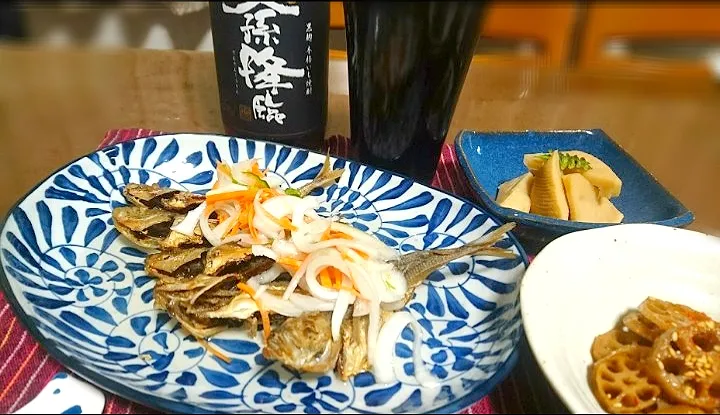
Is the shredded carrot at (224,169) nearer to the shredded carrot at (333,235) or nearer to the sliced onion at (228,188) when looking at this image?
the sliced onion at (228,188)

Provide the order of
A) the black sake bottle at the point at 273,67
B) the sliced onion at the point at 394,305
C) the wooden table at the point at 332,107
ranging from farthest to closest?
1. the wooden table at the point at 332,107
2. the black sake bottle at the point at 273,67
3. the sliced onion at the point at 394,305

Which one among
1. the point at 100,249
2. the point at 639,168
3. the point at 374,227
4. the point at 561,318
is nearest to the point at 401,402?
the point at 561,318

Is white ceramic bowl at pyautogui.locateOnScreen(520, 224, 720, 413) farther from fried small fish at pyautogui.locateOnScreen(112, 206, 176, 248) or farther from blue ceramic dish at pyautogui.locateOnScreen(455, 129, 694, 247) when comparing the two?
fried small fish at pyautogui.locateOnScreen(112, 206, 176, 248)

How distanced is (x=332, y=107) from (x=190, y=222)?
18.8 inches

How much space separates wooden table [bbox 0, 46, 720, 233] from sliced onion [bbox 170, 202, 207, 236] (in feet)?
1.18

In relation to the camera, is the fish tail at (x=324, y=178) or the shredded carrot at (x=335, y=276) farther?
the fish tail at (x=324, y=178)

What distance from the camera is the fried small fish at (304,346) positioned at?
58cm

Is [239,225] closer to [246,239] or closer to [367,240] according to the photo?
[246,239]

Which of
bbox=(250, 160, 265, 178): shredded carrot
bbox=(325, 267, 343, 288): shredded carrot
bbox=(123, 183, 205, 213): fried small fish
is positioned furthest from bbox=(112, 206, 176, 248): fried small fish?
bbox=(325, 267, 343, 288): shredded carrot

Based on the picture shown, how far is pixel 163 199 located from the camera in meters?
0.78


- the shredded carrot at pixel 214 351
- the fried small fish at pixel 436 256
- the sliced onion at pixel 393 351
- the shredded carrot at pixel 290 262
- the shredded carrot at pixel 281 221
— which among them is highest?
the shredded carrot at pixel 281 221

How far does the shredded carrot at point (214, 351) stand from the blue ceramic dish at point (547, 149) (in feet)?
1.22

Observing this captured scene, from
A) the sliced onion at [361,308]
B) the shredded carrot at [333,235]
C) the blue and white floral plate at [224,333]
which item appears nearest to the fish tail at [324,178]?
the blue and white floral plate at [224,333]

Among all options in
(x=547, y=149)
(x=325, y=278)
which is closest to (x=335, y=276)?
(x=325, y=278)
